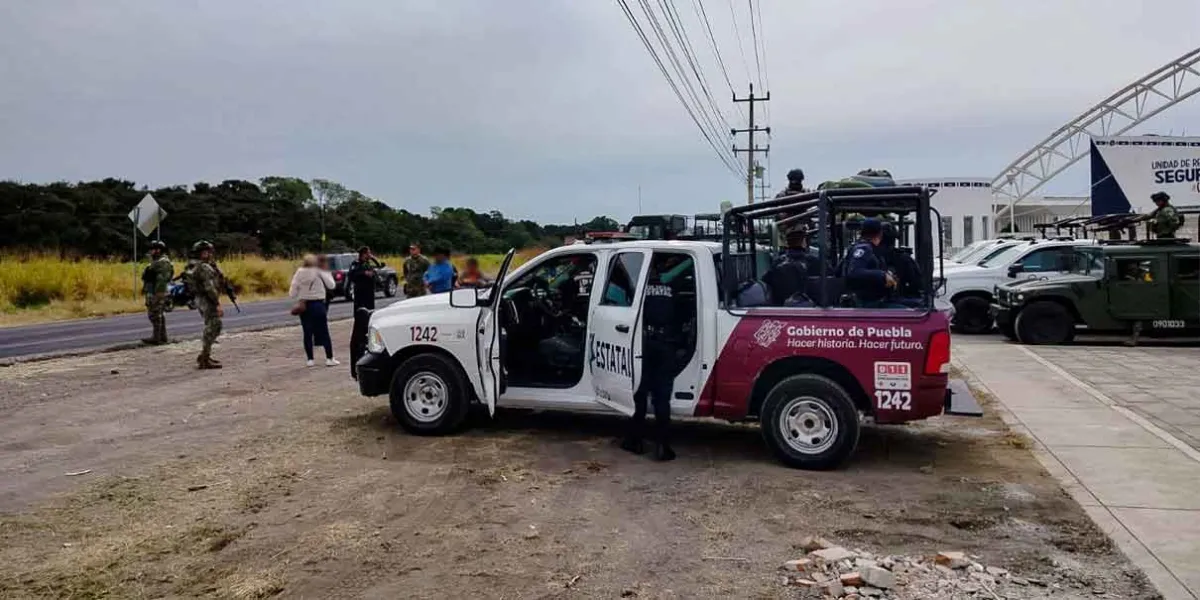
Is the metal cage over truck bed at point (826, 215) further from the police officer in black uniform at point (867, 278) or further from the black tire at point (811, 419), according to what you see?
the black tire at point (811, 419)

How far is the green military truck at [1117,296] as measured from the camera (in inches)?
564

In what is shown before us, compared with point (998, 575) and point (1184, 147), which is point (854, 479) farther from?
point (1184, 147)

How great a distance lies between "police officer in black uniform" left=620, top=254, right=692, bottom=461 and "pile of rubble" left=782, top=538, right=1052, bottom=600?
89.7 inches

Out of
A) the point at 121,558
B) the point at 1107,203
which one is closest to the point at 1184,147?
the point at 1107,203

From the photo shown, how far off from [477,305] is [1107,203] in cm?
2865

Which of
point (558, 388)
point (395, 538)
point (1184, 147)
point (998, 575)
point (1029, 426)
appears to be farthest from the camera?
point (1184, 147)

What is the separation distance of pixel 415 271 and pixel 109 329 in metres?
9.16

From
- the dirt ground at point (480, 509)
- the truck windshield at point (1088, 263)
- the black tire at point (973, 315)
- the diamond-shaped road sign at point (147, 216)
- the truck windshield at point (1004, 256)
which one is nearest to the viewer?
the dirt ground at point (480, 509)

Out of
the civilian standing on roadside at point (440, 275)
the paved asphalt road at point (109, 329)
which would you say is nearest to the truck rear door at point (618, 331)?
the civilian standing on roadside at point (440, 275)

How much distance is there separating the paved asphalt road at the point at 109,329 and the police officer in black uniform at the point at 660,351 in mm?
12062

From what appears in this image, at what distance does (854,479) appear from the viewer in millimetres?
6559

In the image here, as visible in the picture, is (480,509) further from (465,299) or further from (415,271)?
(415,271)

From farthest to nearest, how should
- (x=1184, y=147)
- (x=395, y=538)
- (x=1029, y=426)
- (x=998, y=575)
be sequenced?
(x=1184, y=147) < (x=1029, y=426) < (x=395, y=538) < (x=998, y=575)

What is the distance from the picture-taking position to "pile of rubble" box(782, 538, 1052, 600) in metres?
4.41
